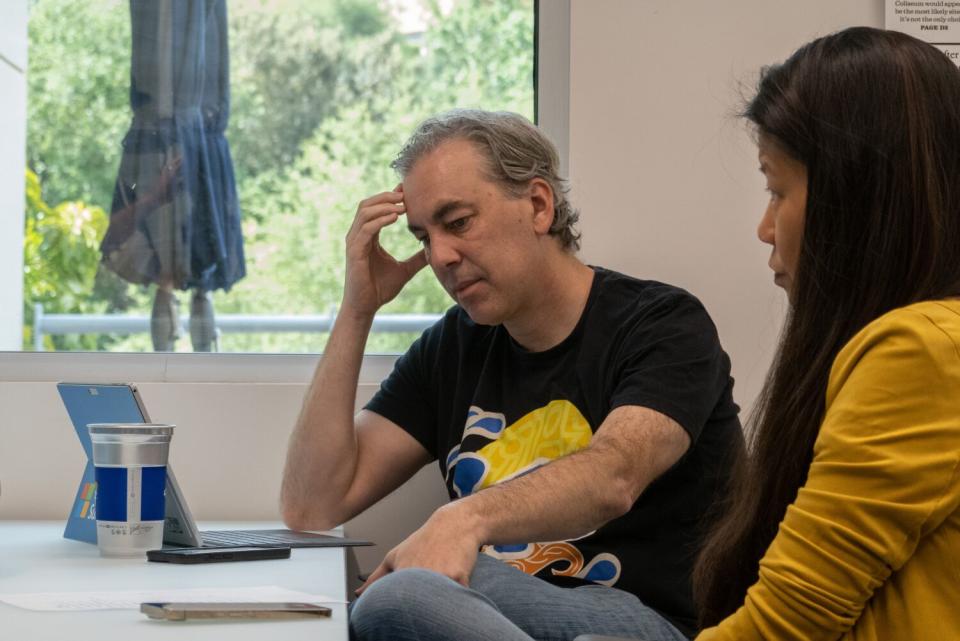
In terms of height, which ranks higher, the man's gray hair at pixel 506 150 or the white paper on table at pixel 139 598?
the man's gray hair at pixel 506 150

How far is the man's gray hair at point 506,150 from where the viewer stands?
1995 mm

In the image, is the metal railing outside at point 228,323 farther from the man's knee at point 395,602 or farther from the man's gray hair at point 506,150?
the man's knee at point 395,602

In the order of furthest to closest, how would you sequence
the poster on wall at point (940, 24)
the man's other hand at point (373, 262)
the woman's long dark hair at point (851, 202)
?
the poster on wall at point (940, 24), the man's other hand at point (373, 262), the woman's long dark hair at point (851, 202)

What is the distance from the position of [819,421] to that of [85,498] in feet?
3.87

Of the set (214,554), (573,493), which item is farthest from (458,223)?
(214,554)

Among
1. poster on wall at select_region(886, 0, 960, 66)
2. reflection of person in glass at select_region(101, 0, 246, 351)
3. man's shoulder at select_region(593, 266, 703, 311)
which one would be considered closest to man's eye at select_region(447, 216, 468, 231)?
man's shoulder at select_region(593, 266, 703, 311)

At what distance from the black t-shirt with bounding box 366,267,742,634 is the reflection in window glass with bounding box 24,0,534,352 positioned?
466mm

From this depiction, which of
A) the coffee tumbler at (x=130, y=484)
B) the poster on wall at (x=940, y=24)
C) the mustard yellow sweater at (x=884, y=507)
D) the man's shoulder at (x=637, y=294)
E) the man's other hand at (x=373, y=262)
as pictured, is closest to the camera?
the mustard yellow sweater at (x=884, y=507)

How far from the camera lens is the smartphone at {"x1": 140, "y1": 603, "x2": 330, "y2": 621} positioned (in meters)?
1.19

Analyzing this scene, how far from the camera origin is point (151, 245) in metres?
2.46

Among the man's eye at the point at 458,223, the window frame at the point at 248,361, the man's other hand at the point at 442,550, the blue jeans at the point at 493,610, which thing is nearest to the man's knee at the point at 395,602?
the blue jeans at the point at 493,610

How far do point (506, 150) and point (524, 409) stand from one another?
1.39 ft

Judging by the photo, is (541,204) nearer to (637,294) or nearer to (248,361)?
(637,294)

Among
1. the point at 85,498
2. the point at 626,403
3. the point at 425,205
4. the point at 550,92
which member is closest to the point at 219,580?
the point at 85,498
